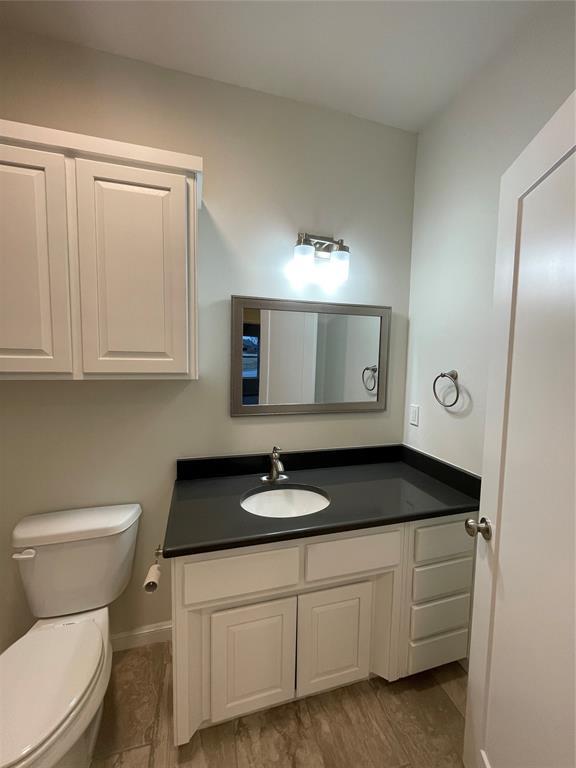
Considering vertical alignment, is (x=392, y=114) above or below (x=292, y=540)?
above

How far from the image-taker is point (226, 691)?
4.03 feet

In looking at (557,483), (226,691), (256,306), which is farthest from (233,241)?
(226,691)

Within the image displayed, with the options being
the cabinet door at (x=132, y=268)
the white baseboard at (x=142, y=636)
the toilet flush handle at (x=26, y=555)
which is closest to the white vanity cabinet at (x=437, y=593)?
the white baseboard at (x=142, y=636)

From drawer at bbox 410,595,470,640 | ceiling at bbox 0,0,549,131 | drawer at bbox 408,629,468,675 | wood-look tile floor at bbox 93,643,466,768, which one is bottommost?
wood-look tile floor at bbox 93,643,466,768

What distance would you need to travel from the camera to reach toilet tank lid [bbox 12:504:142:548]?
51.5 inches

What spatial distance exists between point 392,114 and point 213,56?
87 cm

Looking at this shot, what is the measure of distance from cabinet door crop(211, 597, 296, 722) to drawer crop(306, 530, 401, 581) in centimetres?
16

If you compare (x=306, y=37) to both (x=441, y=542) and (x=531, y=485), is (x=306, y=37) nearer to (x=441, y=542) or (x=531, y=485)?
(x=531, y=485)

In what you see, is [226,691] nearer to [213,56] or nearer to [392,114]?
[213,56]

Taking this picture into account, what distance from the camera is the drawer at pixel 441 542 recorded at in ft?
4.57

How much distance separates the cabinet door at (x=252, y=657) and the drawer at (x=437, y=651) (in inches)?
20.3

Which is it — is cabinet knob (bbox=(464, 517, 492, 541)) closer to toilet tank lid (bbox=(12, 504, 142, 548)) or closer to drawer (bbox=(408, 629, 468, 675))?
drawer (bbox=(408, 629, 468, 675))

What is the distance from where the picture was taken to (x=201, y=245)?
1.57 meters

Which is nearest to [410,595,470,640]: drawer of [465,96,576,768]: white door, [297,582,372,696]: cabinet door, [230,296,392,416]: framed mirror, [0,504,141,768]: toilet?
[297,582,372,696]: cabinet door
